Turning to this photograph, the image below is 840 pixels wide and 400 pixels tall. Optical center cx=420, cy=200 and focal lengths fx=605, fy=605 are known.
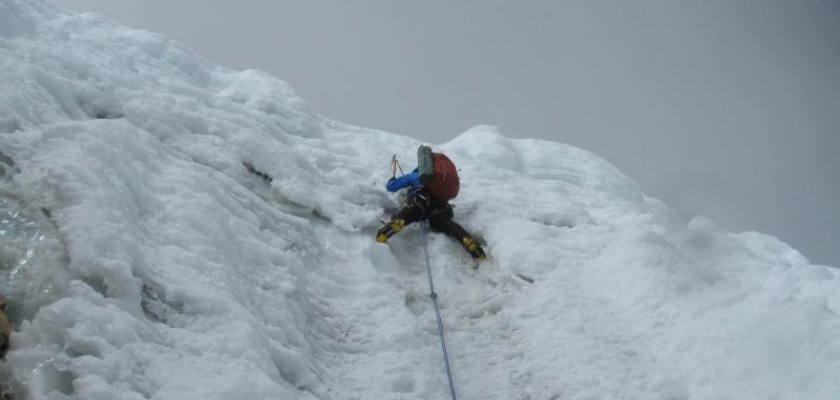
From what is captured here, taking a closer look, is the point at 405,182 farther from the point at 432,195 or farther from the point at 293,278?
the point at 293,278

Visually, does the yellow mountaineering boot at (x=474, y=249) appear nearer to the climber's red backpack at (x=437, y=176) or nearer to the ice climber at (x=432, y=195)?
the ice climber at (x=432, y=195)

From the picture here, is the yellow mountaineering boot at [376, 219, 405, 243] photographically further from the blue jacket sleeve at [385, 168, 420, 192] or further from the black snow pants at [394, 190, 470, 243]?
the blue jacket sleeve at [385, 168, 420, 192]

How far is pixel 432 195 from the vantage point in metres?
7.66

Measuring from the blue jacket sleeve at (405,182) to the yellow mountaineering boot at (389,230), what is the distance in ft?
Answer: 2.41

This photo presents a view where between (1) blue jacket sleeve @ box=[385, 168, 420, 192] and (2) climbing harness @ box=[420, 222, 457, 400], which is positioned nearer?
(2) climbing harness @ box=[420, 222, 457, 400]

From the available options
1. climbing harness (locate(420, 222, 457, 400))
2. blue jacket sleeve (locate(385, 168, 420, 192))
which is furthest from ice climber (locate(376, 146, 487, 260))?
climbing harness (locate(420, 222, 457, 400))

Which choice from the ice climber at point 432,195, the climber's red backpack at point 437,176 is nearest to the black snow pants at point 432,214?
the ice climber at point 432,195

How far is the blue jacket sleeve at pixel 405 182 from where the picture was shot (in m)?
7.75

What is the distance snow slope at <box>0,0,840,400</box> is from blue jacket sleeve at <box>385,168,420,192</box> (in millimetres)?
275

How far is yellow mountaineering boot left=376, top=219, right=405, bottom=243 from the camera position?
6992 mm

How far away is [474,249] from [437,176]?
111 cm

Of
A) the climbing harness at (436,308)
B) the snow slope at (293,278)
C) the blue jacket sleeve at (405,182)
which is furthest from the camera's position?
the blue jacket sleeve at (405,182)

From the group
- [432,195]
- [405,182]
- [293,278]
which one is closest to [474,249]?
[432,195]

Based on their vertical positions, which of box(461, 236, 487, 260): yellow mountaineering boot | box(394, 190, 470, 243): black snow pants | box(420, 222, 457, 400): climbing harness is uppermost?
box(394, 190, 470, 243): black snow pants
